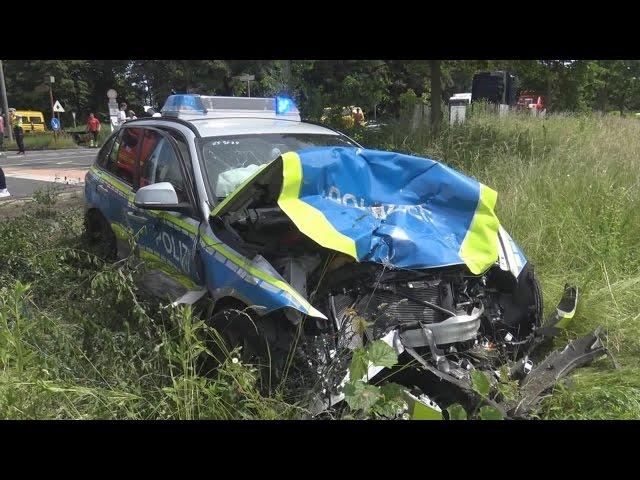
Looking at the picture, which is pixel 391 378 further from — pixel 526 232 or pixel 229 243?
pixel 526 232

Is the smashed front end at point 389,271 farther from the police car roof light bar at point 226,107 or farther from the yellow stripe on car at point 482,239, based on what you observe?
the police car roof light bar at point 226,107

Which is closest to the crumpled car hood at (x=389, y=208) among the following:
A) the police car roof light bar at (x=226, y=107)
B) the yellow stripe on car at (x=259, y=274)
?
the yellow stripe on car at (x=259, y=274)

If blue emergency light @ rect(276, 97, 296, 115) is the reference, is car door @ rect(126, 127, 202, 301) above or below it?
below

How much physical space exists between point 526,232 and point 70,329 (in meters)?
4.49

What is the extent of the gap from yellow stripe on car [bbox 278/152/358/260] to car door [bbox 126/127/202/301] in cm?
84

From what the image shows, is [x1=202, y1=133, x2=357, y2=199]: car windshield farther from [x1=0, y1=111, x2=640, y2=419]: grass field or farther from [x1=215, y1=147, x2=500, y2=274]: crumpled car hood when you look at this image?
[x1=0, y1=111, x2=640, y2=419]: grass field

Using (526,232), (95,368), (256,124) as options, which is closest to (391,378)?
(95,368)

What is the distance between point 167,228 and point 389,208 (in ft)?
5.37

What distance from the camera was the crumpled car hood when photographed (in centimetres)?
277

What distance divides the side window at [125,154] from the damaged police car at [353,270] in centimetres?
96

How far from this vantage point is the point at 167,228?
3.74 meters

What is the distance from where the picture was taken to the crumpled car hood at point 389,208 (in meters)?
2.77

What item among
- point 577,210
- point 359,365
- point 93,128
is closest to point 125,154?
point 359,365

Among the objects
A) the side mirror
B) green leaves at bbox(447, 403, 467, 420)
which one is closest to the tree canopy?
the side mirror
